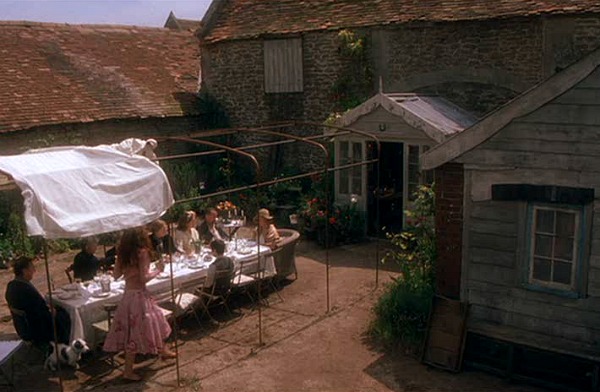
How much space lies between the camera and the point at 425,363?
7.96 metres

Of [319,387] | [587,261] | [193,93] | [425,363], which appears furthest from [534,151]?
[193,93]

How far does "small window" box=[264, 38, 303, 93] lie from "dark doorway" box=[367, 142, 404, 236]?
→ 3759mm

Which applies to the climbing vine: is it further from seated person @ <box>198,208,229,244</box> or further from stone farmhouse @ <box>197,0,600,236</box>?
seated person @ <box>198,208,229,244</box>

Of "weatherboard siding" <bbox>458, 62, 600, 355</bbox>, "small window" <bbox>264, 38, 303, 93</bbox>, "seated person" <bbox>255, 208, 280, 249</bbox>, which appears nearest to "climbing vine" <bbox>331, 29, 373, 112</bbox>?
"small window" <bbox>264, 38, 303, 93</bbox>

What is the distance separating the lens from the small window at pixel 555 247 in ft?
23.5

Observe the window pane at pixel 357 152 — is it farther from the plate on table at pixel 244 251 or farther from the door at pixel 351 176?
the plate on table at pixel 244 251

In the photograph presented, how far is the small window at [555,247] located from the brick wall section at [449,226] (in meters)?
0.96

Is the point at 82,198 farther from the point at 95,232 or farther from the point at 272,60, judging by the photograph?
the point at 272,60

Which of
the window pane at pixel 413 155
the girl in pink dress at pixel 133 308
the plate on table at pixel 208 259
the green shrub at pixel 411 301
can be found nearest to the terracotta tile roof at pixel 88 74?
the plate on table at pixel 208 259

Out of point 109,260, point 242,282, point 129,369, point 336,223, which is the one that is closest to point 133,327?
point 129,369

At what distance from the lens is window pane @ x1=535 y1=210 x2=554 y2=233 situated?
289 inches

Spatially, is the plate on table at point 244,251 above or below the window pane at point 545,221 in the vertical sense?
below

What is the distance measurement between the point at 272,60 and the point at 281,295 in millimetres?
8988

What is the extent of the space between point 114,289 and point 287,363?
2.64 m
